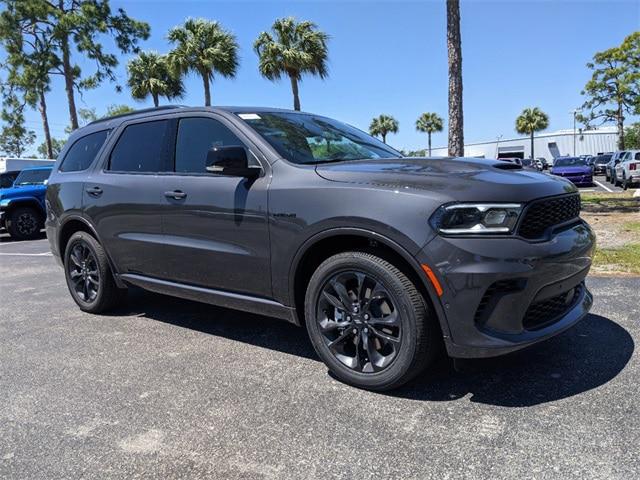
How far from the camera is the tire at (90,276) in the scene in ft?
16.6

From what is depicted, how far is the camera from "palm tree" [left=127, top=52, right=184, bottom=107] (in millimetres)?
26828

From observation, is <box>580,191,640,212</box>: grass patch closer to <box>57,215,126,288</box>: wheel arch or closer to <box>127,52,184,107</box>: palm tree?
<box>57,215,126,288</box>: wheel arch

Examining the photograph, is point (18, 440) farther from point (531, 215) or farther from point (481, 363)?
point (531, 215)

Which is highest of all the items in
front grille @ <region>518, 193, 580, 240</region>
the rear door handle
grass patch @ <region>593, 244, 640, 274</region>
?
the rear door handle

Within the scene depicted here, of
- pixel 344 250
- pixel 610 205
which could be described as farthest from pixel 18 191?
pixel 610 205

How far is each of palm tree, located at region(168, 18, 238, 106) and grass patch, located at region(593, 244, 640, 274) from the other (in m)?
19.8

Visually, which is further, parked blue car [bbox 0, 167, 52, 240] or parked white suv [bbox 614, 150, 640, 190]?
parked white suv [bbox 614, 150, 640, 190]

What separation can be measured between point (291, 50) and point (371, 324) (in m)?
22.4

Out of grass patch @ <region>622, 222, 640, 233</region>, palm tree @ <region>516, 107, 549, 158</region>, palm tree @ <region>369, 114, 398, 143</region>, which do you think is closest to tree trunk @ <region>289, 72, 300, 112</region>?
grass patch @ <region>622, 222, 640, 233</region>

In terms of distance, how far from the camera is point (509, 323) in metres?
2.86

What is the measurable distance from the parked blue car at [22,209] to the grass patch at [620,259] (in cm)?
1291

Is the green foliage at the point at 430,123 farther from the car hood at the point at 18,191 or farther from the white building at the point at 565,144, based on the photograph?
the car hood at the point at 18,191

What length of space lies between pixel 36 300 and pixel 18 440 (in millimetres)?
3715

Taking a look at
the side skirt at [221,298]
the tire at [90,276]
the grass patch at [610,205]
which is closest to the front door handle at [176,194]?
the side skirt at [221,298]
